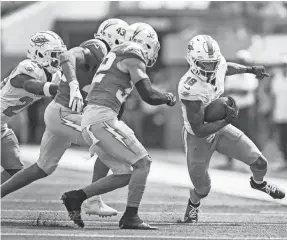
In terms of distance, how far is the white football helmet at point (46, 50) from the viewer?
31.1 feet

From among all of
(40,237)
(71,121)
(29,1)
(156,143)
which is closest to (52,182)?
(71,121)

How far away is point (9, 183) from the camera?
898cm

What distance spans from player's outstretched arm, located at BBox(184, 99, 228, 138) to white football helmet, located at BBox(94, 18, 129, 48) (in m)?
0.89

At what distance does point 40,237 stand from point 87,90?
2.02 meters

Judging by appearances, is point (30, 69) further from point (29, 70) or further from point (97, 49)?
point (97, 49)

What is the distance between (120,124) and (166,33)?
1495cm

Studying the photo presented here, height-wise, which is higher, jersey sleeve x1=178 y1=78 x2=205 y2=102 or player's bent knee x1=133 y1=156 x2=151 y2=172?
jersey sleeve x1=178 y1=78 x2=205 y2=102

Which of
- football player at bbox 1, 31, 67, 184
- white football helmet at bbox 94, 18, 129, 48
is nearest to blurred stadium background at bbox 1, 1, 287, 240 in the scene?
football player at bbox 1, 31, 67, 184

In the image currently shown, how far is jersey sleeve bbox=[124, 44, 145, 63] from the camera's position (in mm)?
8094

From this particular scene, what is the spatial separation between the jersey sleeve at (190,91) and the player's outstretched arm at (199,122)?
4cm

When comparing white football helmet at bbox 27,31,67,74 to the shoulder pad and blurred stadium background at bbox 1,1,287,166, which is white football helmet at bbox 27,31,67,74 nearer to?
the shoulder pad

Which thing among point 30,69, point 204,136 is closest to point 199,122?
point 204,136

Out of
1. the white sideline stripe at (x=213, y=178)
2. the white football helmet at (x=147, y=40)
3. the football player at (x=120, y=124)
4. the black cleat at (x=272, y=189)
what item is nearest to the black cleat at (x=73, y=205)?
the football player at (x=120, y=124)

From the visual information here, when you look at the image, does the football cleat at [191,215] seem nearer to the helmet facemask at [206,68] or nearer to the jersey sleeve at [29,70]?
the helmet facemask at [206,68]
